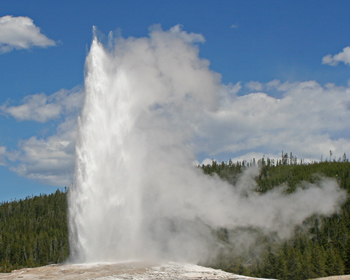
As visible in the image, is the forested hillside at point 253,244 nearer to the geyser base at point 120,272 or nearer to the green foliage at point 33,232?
the green foliage at point 33,232

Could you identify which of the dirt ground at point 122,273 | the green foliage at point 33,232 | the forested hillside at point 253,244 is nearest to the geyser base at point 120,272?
the dirt ground at point 122,273

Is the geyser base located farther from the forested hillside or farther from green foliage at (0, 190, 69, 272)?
green foliage at (0, 190, 69, 272)

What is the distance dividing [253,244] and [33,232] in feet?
208

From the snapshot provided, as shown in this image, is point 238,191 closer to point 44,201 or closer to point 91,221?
point 91,221

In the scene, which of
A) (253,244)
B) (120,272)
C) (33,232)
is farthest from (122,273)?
(33,232)

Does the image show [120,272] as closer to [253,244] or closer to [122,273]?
[122,273]

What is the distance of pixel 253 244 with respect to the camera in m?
52.9

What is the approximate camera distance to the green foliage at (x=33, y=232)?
264ft

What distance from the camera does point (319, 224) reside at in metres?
73.7

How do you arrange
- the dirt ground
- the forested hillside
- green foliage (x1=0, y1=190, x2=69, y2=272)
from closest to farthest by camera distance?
the dirt ground
the forested hillside
green foliage (x1=0, y1=190, x2=69, y2=272)

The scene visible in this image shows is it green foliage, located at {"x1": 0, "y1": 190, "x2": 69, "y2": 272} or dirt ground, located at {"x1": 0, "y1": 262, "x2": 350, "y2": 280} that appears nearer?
dirt ground, located at {"x1": 0, "y1": 262, "x2": 350, "y2": 280}

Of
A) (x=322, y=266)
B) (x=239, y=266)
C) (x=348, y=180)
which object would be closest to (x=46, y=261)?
(x=239, y=266)

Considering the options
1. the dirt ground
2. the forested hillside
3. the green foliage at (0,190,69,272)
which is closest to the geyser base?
the dirt ground

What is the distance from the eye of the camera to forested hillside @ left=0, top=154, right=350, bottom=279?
52.4 metres
